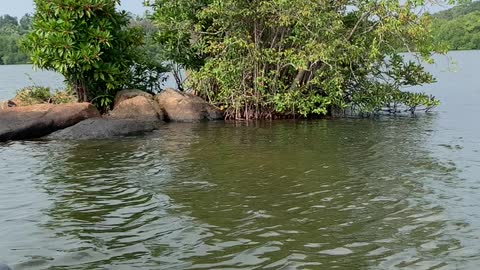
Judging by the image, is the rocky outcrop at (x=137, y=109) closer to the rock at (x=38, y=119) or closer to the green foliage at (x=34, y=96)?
the rock at (x=38, y=119)

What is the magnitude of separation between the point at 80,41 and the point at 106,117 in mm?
2244

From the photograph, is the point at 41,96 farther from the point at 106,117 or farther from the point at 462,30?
the point at 462,30

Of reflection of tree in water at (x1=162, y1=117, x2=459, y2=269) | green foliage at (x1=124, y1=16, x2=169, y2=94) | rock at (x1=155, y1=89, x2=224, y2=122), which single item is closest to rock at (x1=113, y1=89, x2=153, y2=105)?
rock at (x1=155, y1=89, x2=224, y2=122)

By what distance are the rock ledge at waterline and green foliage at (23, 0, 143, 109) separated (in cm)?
97

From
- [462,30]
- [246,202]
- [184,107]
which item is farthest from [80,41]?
[462,30]

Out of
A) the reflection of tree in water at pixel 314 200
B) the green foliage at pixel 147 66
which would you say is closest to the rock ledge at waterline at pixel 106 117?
the green foliage at pixel 147 66

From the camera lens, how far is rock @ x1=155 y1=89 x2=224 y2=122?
56.3 feet

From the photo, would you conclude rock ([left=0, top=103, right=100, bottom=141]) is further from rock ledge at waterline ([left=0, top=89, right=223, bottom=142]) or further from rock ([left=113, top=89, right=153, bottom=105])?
rock ([left=113, top=89, right=153, bottom=105])

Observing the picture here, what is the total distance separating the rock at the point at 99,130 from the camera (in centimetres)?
1379

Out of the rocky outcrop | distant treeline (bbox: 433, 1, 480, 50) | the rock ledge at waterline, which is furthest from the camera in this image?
distant treeline (bbox: 433, 1, 480, 50)

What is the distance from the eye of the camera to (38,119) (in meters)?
14.4

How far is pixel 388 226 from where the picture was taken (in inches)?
247

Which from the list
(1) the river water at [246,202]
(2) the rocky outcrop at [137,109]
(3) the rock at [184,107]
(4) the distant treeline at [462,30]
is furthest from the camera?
(4) the distant treeline at [462,30]

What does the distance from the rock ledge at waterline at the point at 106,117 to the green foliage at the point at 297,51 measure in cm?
81
